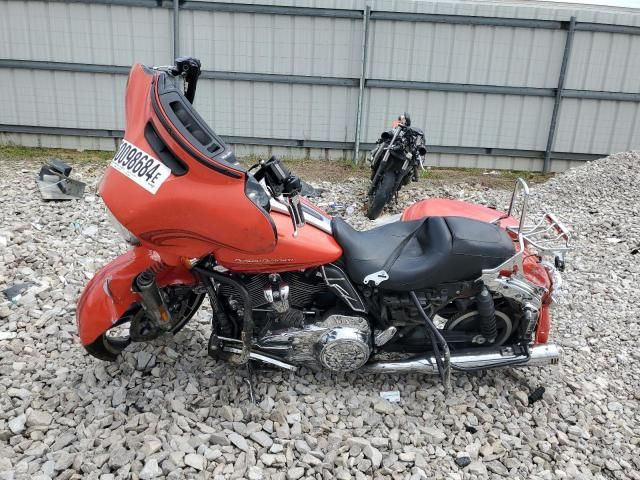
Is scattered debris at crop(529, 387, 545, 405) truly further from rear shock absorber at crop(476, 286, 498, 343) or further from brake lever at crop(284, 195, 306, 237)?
brake lever at crop(284, 195, 306, 237)

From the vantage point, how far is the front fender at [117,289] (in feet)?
9.78

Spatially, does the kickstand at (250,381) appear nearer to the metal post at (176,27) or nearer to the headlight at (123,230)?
the headlight at (123,230)

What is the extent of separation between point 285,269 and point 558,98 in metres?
7.99

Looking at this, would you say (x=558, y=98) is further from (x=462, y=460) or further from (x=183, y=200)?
(x=183, y=200)

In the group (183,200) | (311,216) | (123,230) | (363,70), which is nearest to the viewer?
(183,200)

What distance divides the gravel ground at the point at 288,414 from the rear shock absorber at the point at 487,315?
0.35m

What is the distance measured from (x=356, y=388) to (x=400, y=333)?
17.0 inches

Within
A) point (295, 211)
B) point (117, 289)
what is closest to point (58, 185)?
point (117, 289)

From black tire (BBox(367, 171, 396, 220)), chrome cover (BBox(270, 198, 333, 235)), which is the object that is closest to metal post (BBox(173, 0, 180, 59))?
black tire (BBox(367, 171, 396, 220))

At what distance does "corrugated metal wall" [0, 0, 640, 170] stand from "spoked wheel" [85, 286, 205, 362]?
6.34 m

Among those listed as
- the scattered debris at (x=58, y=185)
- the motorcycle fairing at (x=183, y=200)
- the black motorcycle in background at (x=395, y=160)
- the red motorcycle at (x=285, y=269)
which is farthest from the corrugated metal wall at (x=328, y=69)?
the motorcycle fairing at (x=183, y=200)

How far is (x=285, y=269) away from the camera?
2898mm

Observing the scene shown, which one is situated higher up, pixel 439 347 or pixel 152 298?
pixel 152 298

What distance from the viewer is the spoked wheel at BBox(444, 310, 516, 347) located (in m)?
3.37
